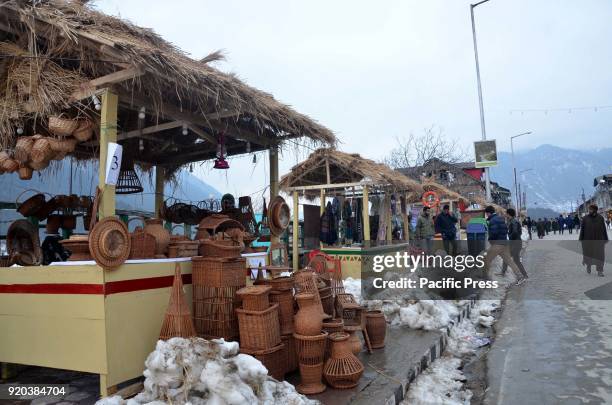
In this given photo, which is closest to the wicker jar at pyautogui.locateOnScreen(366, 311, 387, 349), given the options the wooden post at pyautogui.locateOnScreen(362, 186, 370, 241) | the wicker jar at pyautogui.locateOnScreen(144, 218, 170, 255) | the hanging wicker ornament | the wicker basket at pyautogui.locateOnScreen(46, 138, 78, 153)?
the hanging wicker ornament

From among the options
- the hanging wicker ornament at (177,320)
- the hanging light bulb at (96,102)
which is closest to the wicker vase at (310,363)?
the hanging wicker ornament at (177,320)

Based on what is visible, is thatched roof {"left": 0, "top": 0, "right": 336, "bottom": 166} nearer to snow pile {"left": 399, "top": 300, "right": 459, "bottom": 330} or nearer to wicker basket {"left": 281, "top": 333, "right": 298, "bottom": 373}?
wicker basket {"left": 281, "top": 333, "right": 298, "bottom": 373}

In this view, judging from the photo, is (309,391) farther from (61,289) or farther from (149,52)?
(149,52)

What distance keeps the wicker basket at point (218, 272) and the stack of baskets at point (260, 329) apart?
0.94 ft

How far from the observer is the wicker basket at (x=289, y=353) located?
4478 mm

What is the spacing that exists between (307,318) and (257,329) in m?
0.49

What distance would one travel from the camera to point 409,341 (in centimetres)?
611

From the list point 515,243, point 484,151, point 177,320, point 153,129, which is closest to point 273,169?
point 153,129

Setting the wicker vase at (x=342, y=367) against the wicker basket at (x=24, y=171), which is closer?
the wicker vase at (x=342, y=367)

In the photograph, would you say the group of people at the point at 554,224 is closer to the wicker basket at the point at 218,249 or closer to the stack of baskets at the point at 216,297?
the wicker basket at the point at 218,249

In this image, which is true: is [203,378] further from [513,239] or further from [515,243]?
[513,239]

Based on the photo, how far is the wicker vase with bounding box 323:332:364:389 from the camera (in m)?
4.22

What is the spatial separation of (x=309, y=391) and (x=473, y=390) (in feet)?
6.50

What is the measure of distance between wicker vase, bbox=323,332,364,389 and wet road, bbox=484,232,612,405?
4.38 feet
